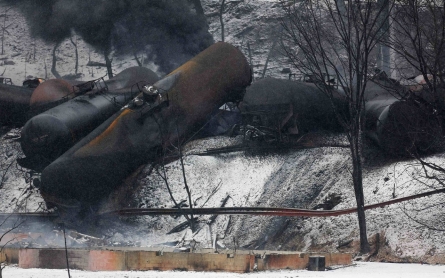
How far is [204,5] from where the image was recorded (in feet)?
165

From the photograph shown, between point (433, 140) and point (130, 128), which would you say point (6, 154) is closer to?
point (130, 128)

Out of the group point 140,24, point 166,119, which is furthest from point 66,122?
point 140,24

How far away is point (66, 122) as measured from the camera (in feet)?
80.3

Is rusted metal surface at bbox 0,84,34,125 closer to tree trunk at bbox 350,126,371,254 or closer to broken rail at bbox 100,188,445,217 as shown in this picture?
broken rail at bbox 100,188,445,217

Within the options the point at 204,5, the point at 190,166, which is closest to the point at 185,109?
the point at 190,166

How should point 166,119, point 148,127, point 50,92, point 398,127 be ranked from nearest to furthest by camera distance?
1. point 398,127
2. point 148,127
3. point 166,119
4. point 50,92

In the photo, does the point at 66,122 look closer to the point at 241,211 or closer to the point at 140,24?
the point at 241,211

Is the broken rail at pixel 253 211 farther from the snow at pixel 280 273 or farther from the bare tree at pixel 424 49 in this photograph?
the snow at pixel 280 273

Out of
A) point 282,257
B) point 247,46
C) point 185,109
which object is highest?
point 247,46

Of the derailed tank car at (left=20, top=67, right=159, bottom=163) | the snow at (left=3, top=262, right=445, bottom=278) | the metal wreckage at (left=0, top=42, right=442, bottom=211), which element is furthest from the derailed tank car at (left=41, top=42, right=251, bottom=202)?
the snow at (left=3, top=262, right=445, bottom=278)

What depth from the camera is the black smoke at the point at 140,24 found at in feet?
121

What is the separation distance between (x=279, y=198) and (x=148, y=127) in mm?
5456

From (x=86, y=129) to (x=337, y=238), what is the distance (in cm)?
1108

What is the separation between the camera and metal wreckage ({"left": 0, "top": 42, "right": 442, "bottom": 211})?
22.3m
